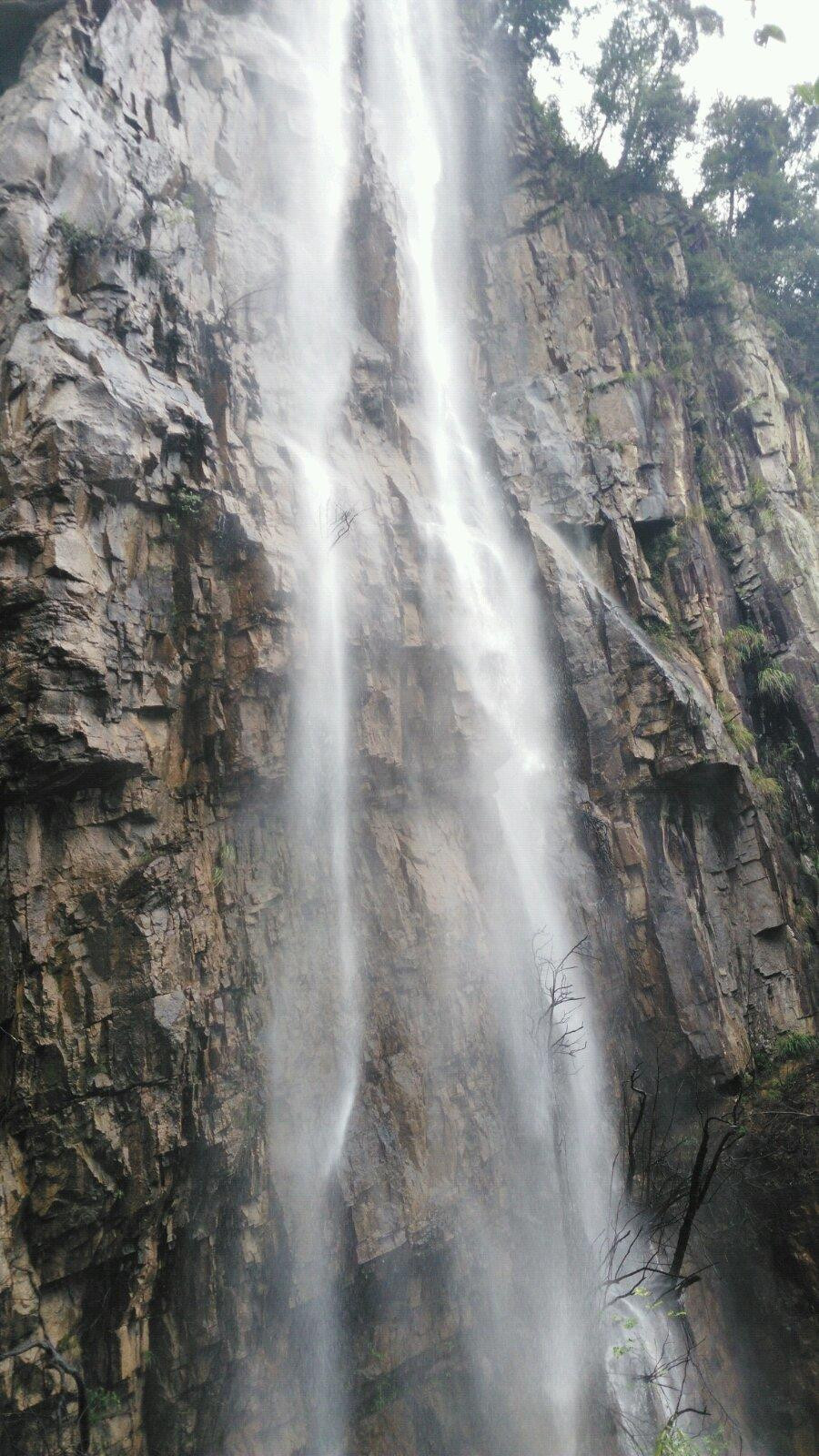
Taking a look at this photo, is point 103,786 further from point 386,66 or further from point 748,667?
point 386,66

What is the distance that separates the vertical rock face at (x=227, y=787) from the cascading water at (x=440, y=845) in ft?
0.89

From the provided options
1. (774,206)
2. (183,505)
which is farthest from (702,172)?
(183,505)

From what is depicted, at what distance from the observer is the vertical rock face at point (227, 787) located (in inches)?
357

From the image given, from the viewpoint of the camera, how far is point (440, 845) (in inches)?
526

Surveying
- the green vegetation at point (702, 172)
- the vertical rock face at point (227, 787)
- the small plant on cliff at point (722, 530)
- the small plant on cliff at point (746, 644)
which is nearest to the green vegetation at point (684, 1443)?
the vertical rock face at point (227, 787)

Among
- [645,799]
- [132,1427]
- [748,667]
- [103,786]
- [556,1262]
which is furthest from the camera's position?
[748,667]

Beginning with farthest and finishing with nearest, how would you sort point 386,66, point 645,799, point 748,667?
point 386,66, point 748,667, point 645,799

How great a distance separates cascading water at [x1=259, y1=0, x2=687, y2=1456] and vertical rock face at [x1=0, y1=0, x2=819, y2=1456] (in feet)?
0.89

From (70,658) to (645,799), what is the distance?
10.5 m

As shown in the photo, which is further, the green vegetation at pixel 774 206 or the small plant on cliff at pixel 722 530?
the green vegetation at pixel 774 206

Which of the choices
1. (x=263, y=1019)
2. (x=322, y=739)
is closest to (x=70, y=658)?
(x=322, y=739)

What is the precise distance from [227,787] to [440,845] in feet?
12.3

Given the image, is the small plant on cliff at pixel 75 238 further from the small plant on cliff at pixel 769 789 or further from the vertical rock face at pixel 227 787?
the small plant on cliff at pixel 769 789

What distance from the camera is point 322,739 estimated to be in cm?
1235
